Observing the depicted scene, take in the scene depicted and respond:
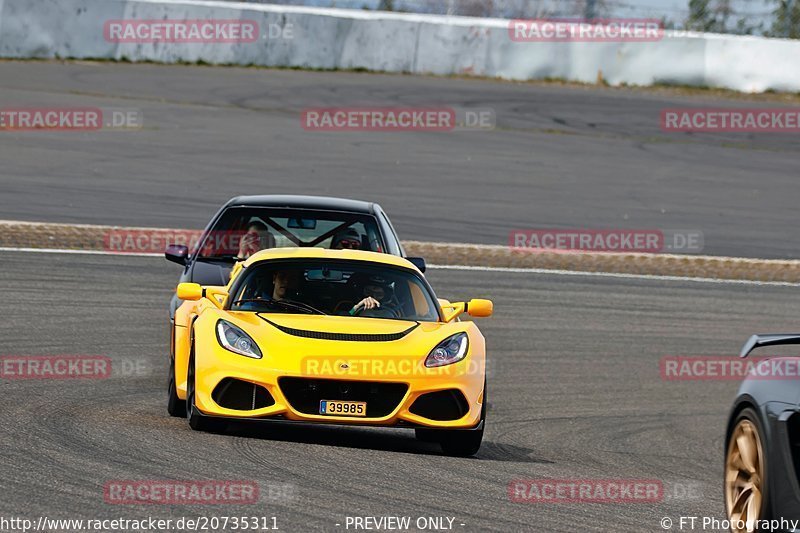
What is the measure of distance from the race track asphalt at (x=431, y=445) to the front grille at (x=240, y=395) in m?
0.21

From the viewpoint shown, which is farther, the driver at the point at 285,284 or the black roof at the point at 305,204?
the black roof at the point at 305,204

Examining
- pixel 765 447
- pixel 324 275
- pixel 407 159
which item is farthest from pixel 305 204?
pixel 407 159

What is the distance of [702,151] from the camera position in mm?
27984

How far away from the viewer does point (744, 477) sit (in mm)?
6215

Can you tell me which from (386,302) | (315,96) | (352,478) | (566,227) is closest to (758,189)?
(566,227)

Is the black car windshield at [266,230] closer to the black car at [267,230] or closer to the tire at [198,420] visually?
the black car at [267,230]

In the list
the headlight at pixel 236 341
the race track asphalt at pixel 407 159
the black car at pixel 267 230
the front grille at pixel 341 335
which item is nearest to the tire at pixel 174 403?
the headlight at pixel 236 341

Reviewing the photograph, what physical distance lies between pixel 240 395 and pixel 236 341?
350 millimetres

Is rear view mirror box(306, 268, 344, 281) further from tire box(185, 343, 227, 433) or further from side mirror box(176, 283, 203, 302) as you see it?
Result: tire box(185, 343, 227, 433)

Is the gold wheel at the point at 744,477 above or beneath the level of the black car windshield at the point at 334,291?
beneath

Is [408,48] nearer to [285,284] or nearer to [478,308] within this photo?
[478,308]

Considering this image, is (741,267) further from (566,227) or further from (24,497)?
(24,497)

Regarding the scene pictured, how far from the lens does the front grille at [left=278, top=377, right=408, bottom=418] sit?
8633 millimetres

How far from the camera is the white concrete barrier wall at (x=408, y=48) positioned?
3086 centimetres
